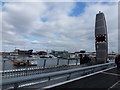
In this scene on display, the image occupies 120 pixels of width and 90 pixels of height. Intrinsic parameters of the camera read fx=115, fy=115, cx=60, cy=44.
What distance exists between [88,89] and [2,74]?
214 inches

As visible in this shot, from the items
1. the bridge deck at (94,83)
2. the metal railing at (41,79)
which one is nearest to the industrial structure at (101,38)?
the metal railing at (41,79)

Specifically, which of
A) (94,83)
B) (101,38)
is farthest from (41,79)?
(101,38)

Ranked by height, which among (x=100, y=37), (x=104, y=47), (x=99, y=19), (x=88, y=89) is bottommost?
(x=88, y=89)

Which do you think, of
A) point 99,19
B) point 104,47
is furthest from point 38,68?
point 99,19

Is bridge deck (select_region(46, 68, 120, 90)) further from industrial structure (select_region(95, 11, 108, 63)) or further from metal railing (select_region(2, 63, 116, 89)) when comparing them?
industrial structure (select_region(95, 11, 108, 63))

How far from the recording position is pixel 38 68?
9.58 m

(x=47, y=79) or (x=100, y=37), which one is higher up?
(x=100, y=37)

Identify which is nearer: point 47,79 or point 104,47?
point 47,79

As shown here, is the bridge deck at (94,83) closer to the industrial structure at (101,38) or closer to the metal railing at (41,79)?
the metal railing at (41,79)

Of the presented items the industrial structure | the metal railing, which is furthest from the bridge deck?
the industrial structure

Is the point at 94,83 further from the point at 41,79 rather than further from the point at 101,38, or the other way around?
the point at 101,38

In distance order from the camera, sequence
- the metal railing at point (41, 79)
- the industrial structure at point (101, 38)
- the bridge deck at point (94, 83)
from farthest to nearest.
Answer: the industrial structure at point (101, 38), the bridge deck at point (94, 83), the metal railing at point (41, 79)

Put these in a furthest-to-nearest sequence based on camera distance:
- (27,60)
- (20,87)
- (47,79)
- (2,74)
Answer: (27,60) → (2,74) → (47,79) → (20,87)

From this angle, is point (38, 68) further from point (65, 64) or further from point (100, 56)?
point (100, 56)
